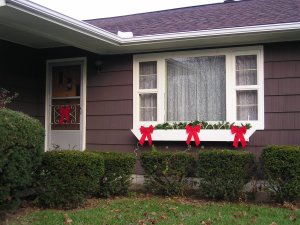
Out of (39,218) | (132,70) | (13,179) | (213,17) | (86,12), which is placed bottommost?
(39,218)

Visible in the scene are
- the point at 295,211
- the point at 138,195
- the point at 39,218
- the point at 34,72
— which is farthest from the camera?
the point at 34,72

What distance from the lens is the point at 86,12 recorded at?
95.2ft

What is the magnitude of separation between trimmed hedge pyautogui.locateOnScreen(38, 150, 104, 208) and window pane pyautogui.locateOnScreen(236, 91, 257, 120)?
304 cm

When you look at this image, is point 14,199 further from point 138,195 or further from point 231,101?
point 231,101

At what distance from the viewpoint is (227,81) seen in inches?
307

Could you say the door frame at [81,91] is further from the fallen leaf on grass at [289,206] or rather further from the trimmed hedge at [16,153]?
the fallen leaf on grass at [289,206]

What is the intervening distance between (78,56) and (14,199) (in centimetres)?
427

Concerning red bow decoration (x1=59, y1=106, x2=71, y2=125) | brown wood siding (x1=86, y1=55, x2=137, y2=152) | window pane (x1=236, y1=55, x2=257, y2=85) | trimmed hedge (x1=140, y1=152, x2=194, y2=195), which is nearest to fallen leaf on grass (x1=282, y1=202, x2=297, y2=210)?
trimmed hedge (x1=140, y1=152, x2=194, y2=195)

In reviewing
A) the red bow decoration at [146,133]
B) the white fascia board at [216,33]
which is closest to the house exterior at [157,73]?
the white fascia board at [216,33]

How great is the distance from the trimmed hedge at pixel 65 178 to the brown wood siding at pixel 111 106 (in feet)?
7.92

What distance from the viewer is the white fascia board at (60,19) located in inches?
234

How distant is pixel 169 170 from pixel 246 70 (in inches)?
92.7

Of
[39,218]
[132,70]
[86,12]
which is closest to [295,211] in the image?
[39,218]

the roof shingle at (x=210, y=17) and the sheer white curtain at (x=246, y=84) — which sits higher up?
the roof shingle at (x=210, y=17)
